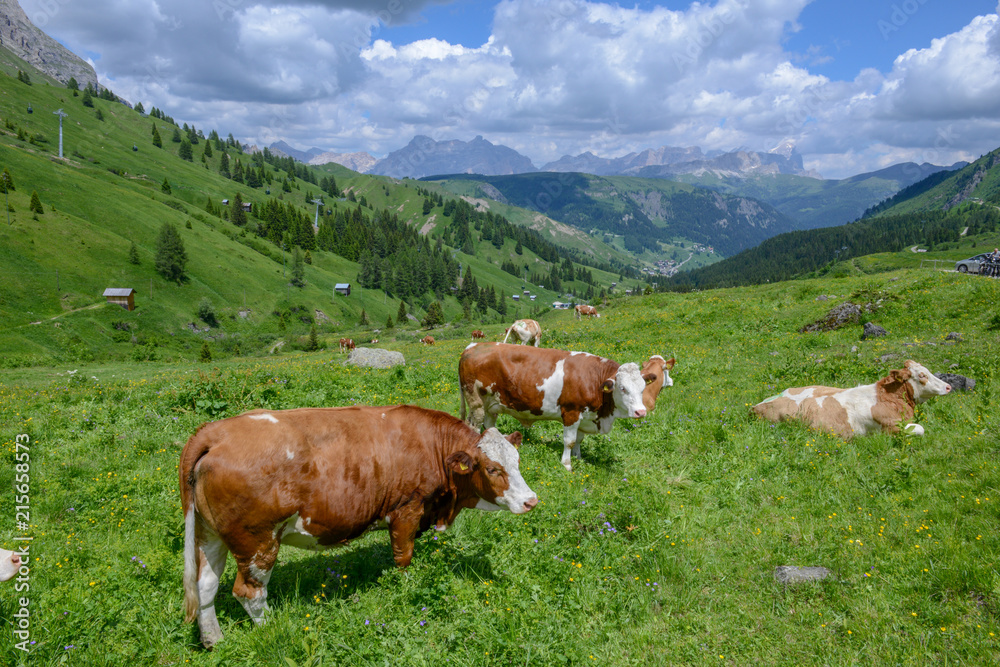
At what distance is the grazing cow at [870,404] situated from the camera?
1123 cm

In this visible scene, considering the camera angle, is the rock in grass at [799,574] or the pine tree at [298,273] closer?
the rock in grass at [799,574]

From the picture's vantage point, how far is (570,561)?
23.9ft

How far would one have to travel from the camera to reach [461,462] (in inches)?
267

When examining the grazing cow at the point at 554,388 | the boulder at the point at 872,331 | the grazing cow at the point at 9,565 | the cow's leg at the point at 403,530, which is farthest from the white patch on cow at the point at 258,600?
the boulder at the point at 872,331

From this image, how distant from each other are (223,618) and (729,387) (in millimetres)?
14747

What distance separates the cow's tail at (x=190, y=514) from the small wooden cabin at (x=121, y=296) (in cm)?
10790

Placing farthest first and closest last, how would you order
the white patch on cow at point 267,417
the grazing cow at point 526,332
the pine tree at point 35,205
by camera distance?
the pine tree at point 35,205 < the grazing cow at point 526,332 < the white patch on cow at point 267,417

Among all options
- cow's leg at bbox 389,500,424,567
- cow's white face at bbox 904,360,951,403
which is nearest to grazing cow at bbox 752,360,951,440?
cow's white face at bbox 904,360,951,403

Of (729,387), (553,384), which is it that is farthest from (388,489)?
(729,387)

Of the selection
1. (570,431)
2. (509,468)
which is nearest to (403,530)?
(509,468)

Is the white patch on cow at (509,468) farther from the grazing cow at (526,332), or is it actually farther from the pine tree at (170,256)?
the pine tree at (170,256)

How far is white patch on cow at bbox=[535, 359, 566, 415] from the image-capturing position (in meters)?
11.5

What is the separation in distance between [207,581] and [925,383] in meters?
15.1

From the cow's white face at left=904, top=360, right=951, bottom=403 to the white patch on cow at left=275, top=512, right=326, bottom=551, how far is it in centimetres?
1356
